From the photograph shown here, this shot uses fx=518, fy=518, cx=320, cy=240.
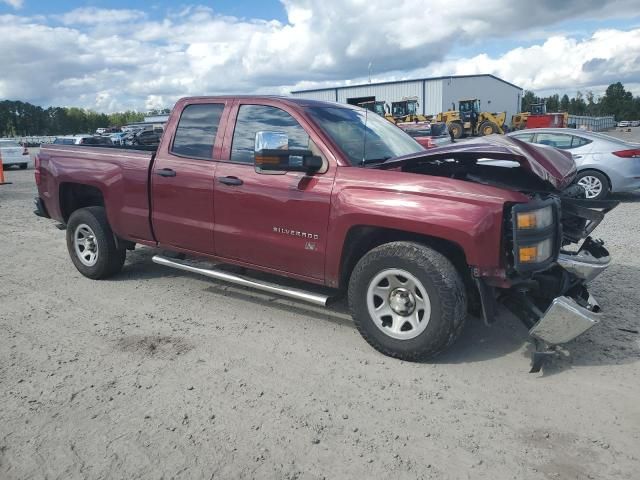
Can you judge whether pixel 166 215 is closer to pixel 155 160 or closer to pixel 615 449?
pixel 155 160

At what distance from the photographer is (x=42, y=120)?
102312 millimetres

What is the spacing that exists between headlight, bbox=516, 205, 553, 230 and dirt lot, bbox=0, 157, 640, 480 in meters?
1.05

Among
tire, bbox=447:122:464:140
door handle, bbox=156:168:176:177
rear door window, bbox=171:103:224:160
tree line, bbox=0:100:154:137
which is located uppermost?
tree line, bbox=0:100:154:137

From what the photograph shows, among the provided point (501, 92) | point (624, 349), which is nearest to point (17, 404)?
point (624, 349)

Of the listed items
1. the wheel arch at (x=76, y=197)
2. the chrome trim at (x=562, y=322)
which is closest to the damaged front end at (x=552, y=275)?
the chrome trim at (x=562, y=322)

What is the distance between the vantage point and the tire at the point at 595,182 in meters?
10.2

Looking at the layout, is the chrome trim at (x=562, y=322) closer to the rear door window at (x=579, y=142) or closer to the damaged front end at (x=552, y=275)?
the damaged front end at (x=552, y=275)

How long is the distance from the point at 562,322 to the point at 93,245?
486 centimetres

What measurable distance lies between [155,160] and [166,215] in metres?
0.57

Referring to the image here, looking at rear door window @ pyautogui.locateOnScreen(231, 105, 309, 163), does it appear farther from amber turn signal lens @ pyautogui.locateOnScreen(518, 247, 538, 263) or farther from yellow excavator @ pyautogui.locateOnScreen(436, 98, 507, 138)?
yellow excavator @ pyautogui.locateOnScreen(436, 98, 507, 138)

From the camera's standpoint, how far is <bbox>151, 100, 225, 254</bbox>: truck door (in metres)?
4.75

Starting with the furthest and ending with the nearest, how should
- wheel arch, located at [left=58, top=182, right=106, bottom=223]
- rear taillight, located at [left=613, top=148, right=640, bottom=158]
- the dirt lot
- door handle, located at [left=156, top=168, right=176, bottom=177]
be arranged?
rear taillight, located at [left=613, top=148, right=640, bottom=158] → wheel arch, located at [left=58, top=182, right=106, bottom=223] → door handle, located at [left=156, top=168, right=176, bottom=177] → the dirt lot

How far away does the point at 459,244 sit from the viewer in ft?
11.3

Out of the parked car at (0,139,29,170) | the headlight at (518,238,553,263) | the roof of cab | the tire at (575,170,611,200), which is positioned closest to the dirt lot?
the headlight at (518,238,553,263)
